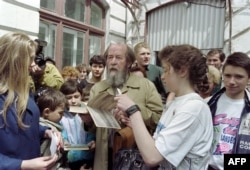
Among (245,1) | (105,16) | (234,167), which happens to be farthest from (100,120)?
(245,1)

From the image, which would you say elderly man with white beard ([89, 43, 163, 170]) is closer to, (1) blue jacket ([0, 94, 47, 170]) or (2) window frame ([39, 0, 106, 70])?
(1) blue jacket ([0, 94, 47, 170])

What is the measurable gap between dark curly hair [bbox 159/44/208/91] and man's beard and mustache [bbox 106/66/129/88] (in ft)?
3.04

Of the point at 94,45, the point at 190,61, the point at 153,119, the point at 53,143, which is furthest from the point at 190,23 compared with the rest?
the point at 53,143

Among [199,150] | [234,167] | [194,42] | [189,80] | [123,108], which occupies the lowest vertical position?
[234,167]

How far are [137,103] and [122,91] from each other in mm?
148

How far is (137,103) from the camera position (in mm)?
2771

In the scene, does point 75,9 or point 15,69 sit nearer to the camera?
point 15,69

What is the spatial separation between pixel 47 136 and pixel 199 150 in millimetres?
883

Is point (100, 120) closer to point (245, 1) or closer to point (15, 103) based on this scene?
point (15, 103)

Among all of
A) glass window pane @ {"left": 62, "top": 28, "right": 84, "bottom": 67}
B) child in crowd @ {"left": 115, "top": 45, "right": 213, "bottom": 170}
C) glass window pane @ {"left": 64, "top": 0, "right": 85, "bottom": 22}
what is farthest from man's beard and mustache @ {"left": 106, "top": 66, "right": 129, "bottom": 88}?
glass window pane @ {"left": 64, "top": 0, "right": 85, "bottom": 22}

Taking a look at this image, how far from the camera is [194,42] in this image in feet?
28.2

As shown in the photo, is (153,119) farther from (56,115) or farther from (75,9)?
(75,9)

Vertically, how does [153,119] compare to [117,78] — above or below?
below

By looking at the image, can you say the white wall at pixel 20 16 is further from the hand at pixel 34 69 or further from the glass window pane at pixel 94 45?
the glass window pane at pixel 94 45
